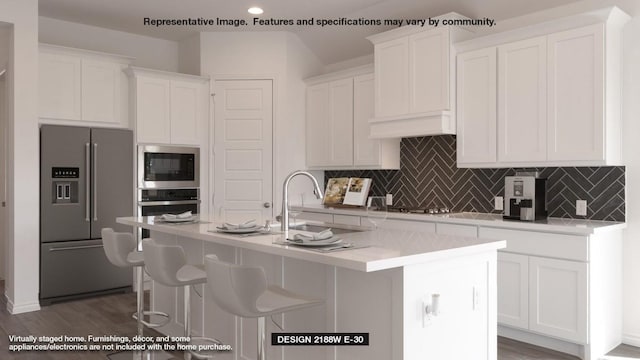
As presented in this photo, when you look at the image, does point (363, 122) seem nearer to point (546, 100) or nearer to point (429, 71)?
point (429, 71)

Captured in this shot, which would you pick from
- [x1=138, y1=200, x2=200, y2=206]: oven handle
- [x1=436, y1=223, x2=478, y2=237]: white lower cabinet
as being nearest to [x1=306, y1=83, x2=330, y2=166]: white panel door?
[x1=138, y1=200, x2=200, y2=206]: oven handle

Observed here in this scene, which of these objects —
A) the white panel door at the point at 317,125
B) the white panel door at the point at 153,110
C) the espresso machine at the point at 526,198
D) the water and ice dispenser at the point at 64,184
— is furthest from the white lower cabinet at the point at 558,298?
the water and ice dispenser at the point at 64,184

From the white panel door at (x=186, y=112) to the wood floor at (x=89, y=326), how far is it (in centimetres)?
181

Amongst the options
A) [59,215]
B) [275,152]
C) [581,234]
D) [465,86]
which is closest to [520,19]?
[465,86]

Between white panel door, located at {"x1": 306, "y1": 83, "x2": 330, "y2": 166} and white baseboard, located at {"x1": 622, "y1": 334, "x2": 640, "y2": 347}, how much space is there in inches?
132

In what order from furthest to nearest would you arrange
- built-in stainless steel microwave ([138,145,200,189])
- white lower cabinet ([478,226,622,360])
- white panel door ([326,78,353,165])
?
white panel door ([326,78,353,165]) → built-in stainless steel microwave ([138,145,200,189]) → white lower cabinet ([478,226,622,360])

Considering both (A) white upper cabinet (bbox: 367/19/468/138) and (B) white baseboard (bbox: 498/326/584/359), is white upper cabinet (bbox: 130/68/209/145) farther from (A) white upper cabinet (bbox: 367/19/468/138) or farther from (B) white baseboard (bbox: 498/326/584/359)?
(B) white baseboard (bbox: 498/326/584/359)

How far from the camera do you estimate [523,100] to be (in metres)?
3.93

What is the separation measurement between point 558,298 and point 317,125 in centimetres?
336

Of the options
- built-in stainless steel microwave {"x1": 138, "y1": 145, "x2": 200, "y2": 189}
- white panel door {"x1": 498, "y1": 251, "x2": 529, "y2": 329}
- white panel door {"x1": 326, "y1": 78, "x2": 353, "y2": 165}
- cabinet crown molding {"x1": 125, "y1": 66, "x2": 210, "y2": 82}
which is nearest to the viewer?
white panel door {"x1": 498, "y1": 251, "x2": 529, "y2": 329}

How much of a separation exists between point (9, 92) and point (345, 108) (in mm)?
3315

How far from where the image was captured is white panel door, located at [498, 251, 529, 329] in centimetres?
367

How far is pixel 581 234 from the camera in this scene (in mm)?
3336

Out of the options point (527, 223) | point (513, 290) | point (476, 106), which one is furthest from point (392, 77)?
point (513, 290)
